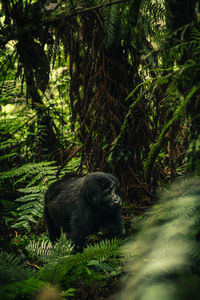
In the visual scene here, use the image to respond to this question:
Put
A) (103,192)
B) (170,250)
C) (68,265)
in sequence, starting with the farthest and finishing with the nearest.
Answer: (103,192) → (68,265) → (170,250)

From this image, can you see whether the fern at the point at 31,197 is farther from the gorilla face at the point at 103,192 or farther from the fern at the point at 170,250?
the fern at the point at 170,250

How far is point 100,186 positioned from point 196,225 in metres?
1.63

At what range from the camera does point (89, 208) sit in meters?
3.21

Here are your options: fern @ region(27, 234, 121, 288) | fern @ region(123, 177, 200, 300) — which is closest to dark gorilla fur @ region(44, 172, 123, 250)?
fern @ region(27, 234, 121, 288)

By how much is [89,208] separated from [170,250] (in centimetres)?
170

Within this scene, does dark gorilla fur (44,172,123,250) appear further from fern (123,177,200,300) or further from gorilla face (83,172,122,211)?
fern (123,177,200,300)

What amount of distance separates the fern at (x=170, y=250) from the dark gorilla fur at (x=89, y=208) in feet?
3.67

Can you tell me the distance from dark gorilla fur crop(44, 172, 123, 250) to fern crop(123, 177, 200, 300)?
1.12m

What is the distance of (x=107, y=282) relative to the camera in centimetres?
241

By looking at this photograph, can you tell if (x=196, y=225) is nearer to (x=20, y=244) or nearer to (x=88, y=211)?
(x=88, y=211)

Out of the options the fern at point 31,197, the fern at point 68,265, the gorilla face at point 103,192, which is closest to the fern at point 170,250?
the fern at point 68,265

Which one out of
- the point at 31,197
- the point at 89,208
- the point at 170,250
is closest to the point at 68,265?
the point at 170,250

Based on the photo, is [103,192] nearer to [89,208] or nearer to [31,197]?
[89,208]

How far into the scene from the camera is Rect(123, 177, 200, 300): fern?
56.1 inches
